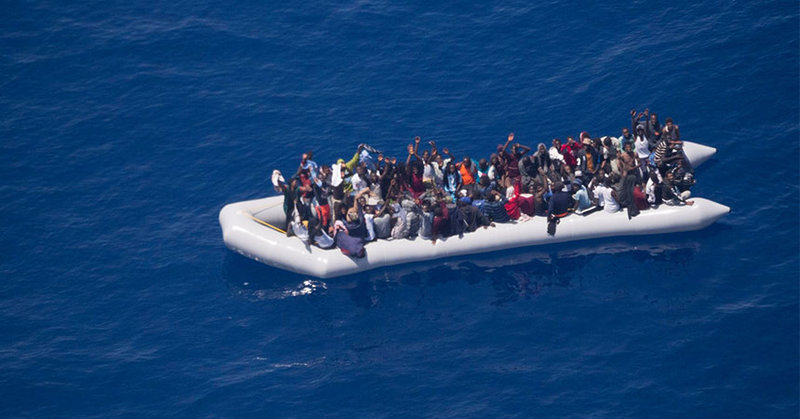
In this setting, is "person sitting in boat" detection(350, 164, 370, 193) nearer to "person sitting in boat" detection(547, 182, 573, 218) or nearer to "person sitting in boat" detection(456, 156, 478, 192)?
"person sitting in boat" detection(456, 156, 478, 192)

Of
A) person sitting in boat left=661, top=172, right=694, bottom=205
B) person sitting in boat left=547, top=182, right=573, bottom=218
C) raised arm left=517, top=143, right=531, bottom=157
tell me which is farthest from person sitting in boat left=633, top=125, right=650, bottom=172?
raised arm left=517, top=143, right=531, bottom=157

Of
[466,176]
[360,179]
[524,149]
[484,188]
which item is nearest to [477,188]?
[484,188]

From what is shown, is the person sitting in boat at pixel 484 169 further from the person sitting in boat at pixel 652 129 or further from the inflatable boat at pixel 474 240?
the person sitting in boat at pixel 652 129

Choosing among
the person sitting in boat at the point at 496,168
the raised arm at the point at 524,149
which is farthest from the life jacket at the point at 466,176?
the raised arm at the point at 524,149

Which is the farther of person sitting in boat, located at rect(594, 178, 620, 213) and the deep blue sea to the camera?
person sitting in boat, located at rect(594, 178, 620, 213)

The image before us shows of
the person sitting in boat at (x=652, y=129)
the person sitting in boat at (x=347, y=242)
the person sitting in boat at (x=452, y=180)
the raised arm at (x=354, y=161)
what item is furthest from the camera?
the person sitting in boat at (x=652, y=129)

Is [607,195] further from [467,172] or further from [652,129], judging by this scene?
[467,172]
